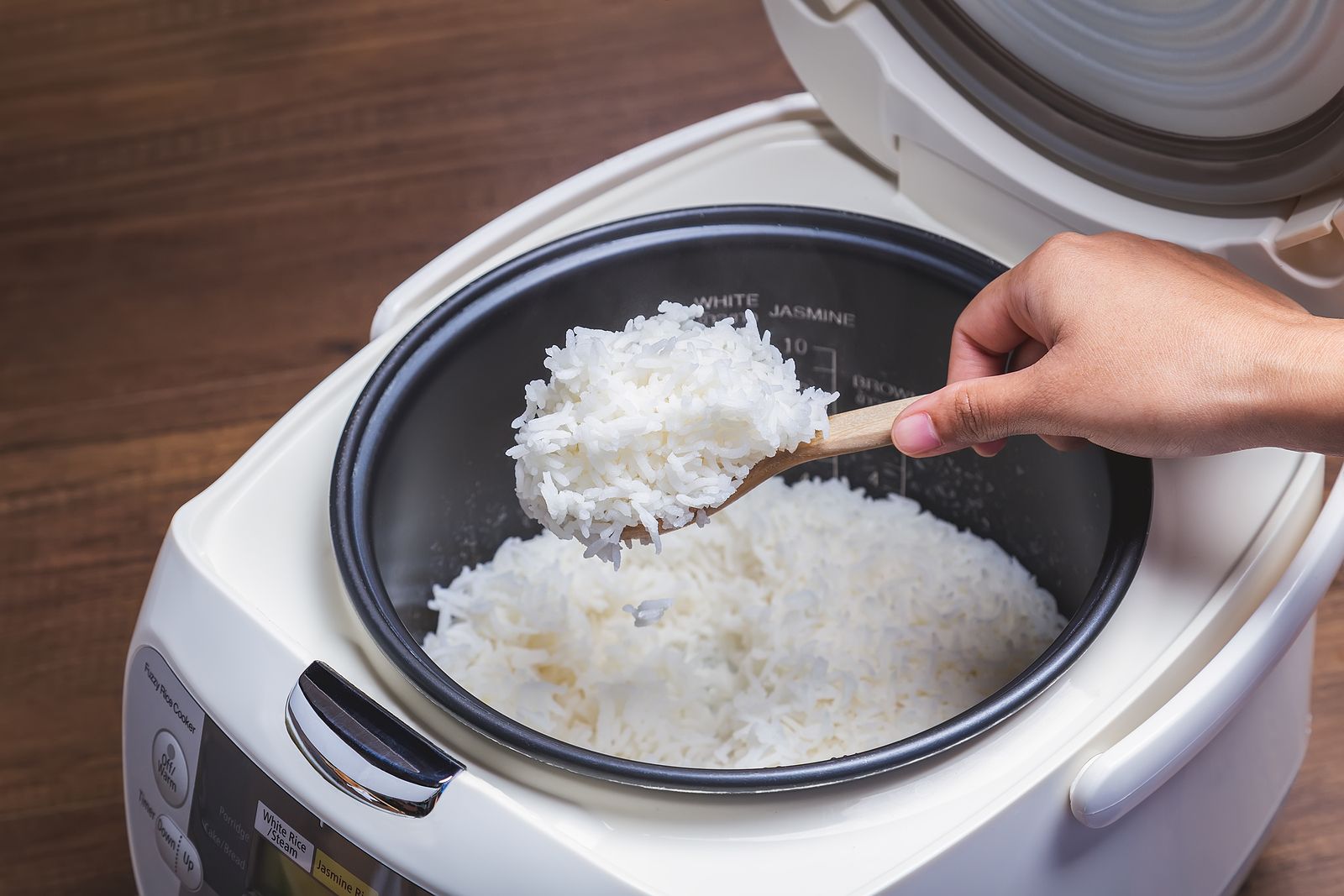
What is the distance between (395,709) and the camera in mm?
855

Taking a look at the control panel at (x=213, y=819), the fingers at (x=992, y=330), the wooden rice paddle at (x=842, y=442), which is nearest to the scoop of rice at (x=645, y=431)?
the wooden rice paddle at (x=842, y=442)

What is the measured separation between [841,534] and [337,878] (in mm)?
575

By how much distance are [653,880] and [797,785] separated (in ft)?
0.34

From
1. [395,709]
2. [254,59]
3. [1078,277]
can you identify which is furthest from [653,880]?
[254,59]

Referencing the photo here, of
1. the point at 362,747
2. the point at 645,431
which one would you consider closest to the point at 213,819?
the point at 362,747

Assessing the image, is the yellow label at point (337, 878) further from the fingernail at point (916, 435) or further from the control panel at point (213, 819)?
the fingernail at point (916, 435)

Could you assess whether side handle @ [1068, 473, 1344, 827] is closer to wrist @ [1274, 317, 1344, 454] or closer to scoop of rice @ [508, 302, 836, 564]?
wrist @ [1274, 317, 1344, 454]

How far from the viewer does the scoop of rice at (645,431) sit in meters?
0.88

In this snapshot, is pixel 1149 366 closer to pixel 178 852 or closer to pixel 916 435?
pixel 916 435

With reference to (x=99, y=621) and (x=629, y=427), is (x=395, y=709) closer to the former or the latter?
(x=629, y=427)

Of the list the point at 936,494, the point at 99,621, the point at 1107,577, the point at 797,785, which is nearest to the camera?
the point at 797,785

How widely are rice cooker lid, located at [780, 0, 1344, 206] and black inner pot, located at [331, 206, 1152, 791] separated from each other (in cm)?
13

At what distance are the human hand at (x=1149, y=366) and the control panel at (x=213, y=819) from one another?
46 cm

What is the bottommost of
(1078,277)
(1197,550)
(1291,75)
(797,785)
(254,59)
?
(254,59)
